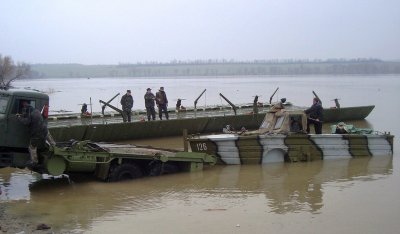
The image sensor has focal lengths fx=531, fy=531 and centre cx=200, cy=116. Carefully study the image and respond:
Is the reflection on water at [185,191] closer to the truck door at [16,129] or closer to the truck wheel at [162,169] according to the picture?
the truck wheel at [162,169]

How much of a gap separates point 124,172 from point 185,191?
1649 millimetres

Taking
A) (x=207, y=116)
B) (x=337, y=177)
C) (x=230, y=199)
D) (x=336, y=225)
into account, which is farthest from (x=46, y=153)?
(x=207, y=116)

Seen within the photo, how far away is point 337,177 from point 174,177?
13.7 ft

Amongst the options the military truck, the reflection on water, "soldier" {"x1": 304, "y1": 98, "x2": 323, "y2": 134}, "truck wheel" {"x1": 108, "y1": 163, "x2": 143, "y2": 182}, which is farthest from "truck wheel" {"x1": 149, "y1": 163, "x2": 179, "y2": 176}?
"soldier" {"x1": 304, "y1": 98, "x2": 323, "y2": 134}

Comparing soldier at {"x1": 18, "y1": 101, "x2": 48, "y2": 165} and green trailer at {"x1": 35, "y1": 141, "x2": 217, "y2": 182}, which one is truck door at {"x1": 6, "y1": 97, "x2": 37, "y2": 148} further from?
green trailer at {"x1": 35, "y1": 141, "x2": 217, "y2": 182}

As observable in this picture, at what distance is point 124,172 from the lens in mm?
12570

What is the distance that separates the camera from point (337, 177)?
44.5 feet

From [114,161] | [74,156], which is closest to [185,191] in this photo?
[114,161]

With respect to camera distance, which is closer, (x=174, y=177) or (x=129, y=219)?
(x=129, y=219)

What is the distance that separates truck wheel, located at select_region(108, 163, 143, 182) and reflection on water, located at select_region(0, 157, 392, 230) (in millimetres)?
224

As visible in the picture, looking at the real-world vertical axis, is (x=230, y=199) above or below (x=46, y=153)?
below

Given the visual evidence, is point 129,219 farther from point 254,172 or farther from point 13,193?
point 254,172

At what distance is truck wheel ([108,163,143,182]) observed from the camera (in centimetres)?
1239

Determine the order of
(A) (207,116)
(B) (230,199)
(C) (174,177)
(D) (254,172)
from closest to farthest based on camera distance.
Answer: (B) (230,199), (C) (174,177), (D) (254,172), (A) (207,116)
